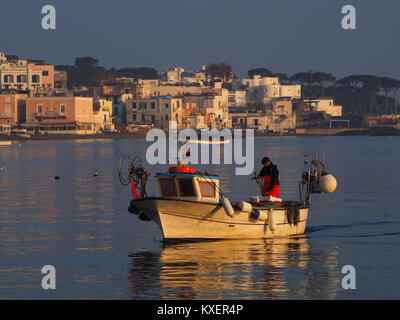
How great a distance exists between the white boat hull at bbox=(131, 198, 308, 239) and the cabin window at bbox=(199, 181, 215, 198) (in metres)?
0.65

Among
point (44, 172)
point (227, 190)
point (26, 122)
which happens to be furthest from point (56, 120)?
point (227, 190)

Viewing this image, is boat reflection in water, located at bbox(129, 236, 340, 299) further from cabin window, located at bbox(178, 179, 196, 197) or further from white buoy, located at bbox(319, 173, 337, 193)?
white buoy, located at bbox(319, 173, 337, 193)

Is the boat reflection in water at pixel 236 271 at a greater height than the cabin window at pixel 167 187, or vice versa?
the cabin window at pixel 167 187

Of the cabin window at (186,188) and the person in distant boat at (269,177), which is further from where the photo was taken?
the person in distant boat at (269,177)

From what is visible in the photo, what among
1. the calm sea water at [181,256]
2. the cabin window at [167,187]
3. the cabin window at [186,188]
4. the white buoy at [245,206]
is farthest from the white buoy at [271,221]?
the cabin window at [167,187]

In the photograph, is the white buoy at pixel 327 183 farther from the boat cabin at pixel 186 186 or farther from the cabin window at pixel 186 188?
the cabin window at pixel 186 188

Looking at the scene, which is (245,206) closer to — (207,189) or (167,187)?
(207,189)

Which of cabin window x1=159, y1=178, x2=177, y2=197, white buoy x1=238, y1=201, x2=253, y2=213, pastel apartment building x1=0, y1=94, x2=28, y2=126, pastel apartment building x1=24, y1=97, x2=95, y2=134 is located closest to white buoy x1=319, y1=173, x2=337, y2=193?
white buoy x1=238, y1=201, x2=253, y2=213

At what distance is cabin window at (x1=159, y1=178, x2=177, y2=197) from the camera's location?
97.5 feet

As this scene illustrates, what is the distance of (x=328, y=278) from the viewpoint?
79.0 feet

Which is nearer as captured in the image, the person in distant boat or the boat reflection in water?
the boat reflection in water

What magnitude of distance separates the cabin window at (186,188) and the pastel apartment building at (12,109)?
555 ft

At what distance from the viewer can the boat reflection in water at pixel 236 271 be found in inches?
874
